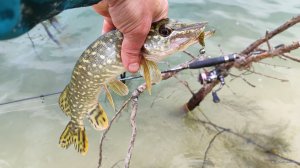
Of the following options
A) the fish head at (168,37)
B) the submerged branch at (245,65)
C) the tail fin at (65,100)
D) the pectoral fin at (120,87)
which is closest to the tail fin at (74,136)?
the tail fin at (65,100)

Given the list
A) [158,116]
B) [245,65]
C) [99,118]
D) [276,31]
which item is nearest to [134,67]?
[99,118]

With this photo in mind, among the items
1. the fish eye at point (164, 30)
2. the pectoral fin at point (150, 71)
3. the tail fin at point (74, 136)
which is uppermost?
the fish eye at point (164, 30)

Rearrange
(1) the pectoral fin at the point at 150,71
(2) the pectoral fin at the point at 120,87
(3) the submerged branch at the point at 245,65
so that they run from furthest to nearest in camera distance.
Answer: (3) the submerged branch at the point at 245,65, (2) the pectoral fin at the point at 120,87, (1) the pectoral fin at the point at 150,71

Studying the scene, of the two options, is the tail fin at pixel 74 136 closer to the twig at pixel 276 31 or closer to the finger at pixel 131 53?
the finger at pixel 131 53

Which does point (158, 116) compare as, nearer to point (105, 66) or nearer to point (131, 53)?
point (105, 66)

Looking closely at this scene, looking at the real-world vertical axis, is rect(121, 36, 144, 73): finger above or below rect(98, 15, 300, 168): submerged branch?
above

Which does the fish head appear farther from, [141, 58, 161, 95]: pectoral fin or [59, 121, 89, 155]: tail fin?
[59, 121, 89, 155]: tail fin

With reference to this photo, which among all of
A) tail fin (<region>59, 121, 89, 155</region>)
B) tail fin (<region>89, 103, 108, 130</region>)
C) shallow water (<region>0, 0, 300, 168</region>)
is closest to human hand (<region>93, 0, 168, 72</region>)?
tail fin (<region>89, 103, 108, 130</region>)
